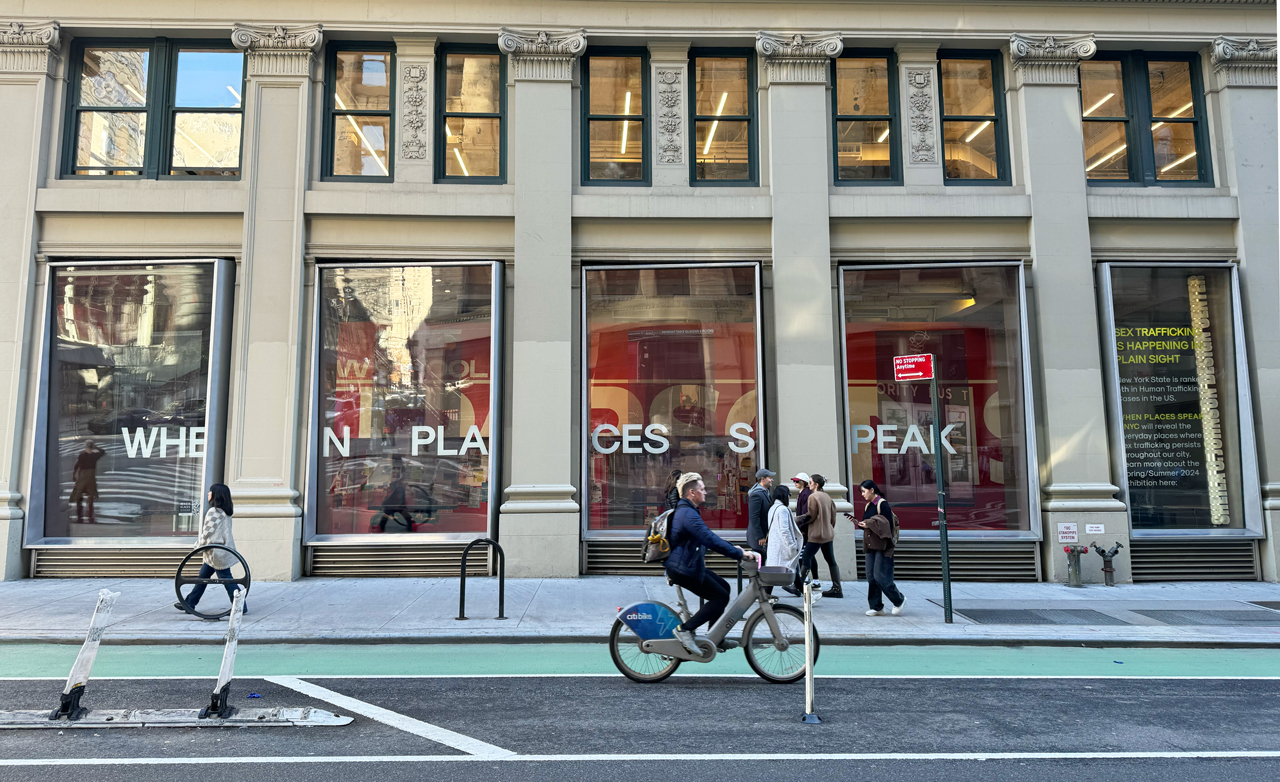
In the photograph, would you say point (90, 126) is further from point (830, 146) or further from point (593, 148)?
point (830, 146)

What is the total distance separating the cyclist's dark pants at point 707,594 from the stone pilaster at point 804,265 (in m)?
6.28

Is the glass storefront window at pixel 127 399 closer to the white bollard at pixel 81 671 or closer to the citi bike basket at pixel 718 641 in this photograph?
the white bollard at pixel 81 671

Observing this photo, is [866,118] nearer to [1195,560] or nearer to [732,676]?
[1195,560]

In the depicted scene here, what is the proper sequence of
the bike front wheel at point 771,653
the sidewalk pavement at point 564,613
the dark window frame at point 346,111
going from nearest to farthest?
1. the bike front wheel at point 771,653
2. the sidewalk pavement at point 564,613
3. the dark window frame at point 346,111

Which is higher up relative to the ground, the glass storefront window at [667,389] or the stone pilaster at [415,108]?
the stone pilaster at [415,108]

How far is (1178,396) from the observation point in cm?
1363

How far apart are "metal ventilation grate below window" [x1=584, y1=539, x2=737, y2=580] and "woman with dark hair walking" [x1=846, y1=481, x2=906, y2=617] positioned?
3366 mm

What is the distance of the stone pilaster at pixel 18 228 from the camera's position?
12609 mm

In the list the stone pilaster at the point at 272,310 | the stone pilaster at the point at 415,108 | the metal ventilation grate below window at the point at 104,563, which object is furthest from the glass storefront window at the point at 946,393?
the metal ventilation grate below window at the point at 104,563

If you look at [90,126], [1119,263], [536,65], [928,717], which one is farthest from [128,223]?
[1119,263]

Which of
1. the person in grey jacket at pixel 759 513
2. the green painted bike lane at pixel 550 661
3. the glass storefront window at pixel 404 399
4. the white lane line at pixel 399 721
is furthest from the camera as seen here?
the glass storefront window at pixel 404 399

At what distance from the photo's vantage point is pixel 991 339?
1382 cm

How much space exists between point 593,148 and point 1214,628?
1186cm

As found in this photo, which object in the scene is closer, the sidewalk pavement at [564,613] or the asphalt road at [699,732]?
the asphalt road at [699,732]
